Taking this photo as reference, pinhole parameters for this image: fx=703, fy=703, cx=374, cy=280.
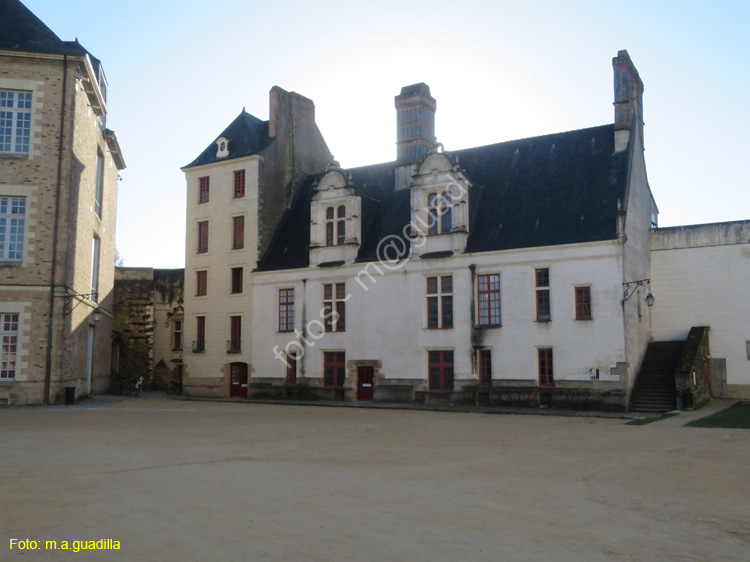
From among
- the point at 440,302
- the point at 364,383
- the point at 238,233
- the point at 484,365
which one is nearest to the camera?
the point at 484,365

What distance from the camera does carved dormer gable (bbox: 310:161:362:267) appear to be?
2869cm

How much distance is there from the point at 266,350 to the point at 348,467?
65.4ft

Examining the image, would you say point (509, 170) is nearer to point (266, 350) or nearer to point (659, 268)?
point (659, 268)

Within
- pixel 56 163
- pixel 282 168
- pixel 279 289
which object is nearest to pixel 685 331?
pixel 279 289

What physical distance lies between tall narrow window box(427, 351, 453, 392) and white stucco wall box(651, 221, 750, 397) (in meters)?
8.01

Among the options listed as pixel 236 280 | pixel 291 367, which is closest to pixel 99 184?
pixel 236 280

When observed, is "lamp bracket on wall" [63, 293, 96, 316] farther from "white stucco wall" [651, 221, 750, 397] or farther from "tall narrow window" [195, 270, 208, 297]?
"white stucco wall" [651, 221, 750, 397]

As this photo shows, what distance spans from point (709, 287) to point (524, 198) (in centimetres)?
745

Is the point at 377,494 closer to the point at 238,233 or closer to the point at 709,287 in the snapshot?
the point at 709,287

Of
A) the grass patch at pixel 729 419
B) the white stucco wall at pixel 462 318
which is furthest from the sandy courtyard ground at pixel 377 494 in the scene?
the white stucco wall at pixel 462 318

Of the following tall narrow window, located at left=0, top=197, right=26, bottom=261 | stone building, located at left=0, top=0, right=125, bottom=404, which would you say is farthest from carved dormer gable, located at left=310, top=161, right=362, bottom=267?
tall narrow window, located at left=0, top=197, right=26, bottom=261

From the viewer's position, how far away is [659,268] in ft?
88.0

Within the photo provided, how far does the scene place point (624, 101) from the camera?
82.3ft

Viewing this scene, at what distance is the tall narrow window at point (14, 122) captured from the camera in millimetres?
23953
